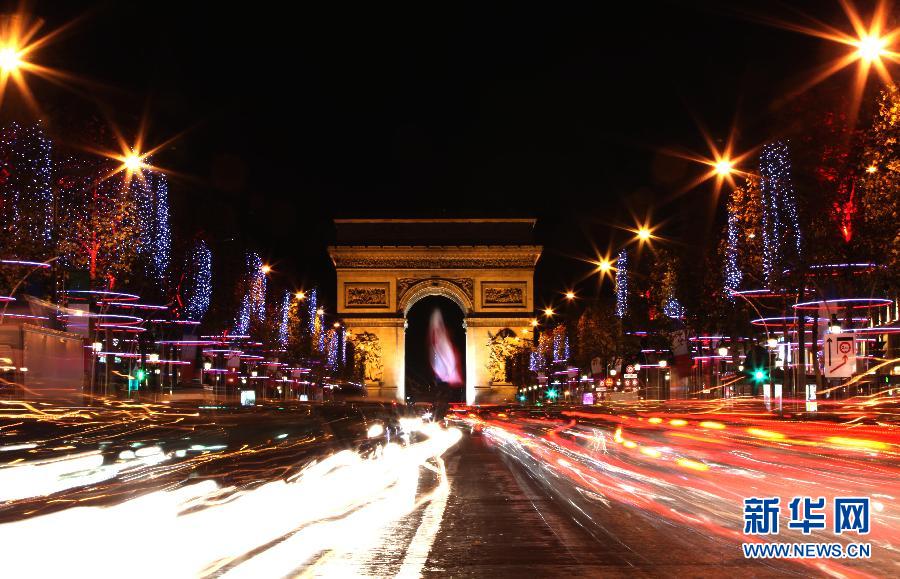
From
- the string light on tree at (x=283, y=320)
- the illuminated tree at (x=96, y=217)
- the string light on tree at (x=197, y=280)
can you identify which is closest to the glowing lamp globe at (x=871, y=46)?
the illuminated tree at (x=96, y=217)

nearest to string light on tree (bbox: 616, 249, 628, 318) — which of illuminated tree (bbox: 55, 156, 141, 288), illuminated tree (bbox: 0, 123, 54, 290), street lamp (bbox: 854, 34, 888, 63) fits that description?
illuminated tree (bbox: 55, 156, 141, 288)

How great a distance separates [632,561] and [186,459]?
374 inches

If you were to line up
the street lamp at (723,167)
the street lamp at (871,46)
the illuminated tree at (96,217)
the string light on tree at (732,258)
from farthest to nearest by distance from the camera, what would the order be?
the string light on tree at (732,258), the illuminated tree at (96,217), the street lamp at (723,167), the street lamp at (871,46)

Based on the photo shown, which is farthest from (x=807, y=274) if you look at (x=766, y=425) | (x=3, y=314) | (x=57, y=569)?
(x=57, y=569)

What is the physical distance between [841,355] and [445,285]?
264ft

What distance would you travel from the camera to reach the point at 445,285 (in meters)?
104

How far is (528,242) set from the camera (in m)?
104

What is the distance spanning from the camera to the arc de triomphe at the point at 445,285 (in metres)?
103

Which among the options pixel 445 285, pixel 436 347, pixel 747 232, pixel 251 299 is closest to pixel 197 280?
pixel 251 299

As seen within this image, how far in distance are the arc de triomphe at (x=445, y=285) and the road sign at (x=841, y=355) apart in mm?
78591

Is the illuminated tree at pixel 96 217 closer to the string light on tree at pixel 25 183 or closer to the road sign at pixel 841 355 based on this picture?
the string light on tree at pixel 25 183

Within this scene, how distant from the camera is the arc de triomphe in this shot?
339 ft

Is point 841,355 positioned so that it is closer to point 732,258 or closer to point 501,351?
point 732,258

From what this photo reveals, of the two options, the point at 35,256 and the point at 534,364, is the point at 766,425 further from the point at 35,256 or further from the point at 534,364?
the point at 534,364
